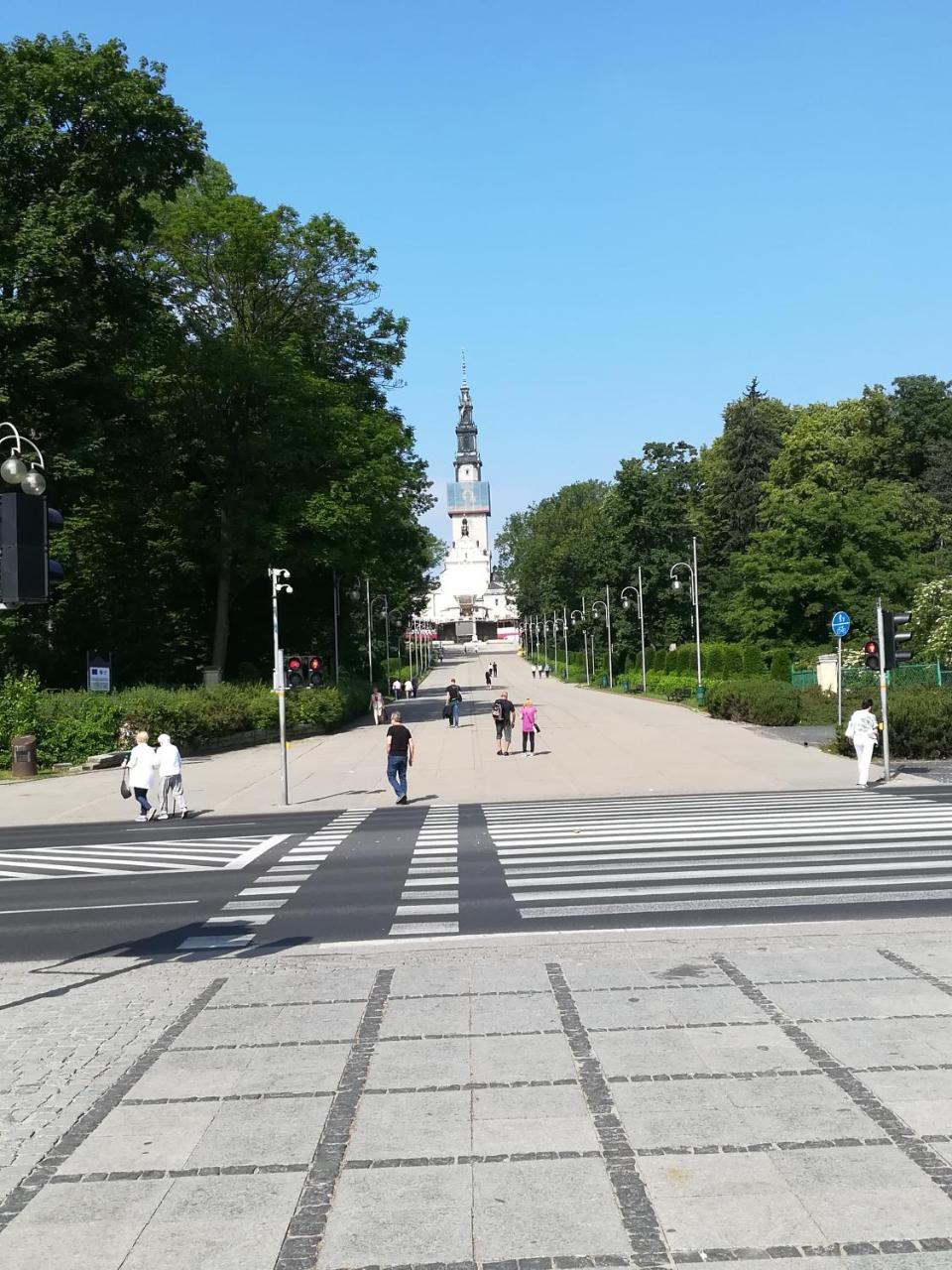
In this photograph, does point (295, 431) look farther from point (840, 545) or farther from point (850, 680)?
point (840, 545)

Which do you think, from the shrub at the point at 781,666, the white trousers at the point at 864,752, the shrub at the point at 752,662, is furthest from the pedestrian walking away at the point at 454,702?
the white trousers at the point at 864,752

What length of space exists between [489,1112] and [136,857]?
12.0 metres

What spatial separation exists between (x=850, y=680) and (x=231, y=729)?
20.9m

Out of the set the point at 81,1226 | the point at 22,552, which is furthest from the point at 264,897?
the point at 81,1226

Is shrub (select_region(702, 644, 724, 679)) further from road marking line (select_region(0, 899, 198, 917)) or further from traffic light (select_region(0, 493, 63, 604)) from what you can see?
traffic light (select_region(0, 493, 63, 604))

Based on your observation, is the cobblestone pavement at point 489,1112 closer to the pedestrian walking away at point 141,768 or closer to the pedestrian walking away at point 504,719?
the pedestrian walking away at point 141,768

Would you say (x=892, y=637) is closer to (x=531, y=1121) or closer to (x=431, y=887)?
(x=431, y=887)

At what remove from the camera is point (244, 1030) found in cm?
774

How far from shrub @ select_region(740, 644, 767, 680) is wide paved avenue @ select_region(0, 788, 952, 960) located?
3924cm

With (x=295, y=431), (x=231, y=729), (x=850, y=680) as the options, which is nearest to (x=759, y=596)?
(x=850, y=680)

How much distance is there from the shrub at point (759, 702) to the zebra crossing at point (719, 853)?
19616 millimetres

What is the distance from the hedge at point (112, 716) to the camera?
106ft

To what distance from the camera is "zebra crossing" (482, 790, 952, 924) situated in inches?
472

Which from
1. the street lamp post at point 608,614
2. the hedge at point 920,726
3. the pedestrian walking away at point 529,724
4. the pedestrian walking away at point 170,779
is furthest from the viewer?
the street lamp post at point 608,614
